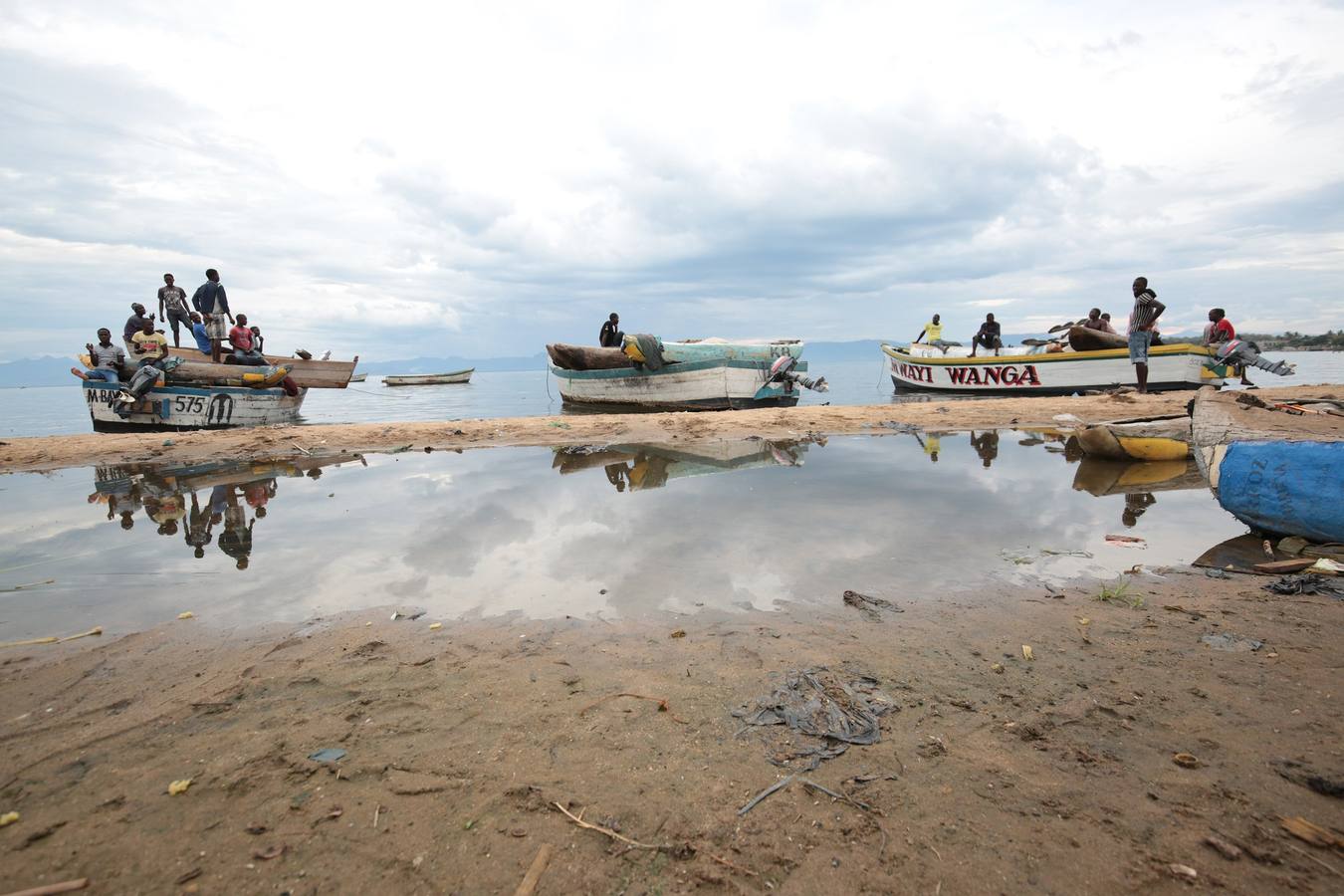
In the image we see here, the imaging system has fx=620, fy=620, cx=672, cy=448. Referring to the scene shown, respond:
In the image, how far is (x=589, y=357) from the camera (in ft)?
64.0

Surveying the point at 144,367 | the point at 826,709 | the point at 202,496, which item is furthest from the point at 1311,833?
the point at 144,367

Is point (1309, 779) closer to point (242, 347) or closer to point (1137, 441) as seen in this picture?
point (1137, 441)

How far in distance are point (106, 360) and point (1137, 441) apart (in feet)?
65.0

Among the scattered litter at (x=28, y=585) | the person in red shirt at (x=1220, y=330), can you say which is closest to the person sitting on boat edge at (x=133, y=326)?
the scattered litter at (x=28, y=585)

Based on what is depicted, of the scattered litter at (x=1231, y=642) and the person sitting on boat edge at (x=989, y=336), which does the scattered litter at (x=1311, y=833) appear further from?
the person sitting on boat edge at (x=989, y=336)

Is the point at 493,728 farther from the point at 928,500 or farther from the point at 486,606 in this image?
the point at 928,500

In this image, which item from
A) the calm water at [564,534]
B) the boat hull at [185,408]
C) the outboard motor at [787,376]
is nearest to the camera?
the calm water at [564,534]

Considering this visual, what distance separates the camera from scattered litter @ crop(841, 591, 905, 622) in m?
3.73

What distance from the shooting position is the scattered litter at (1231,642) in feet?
10.3

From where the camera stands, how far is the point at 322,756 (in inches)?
96.4

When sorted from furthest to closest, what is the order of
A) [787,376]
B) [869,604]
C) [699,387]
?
[787,376], [699,387], [869,604]

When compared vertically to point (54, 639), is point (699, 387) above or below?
above

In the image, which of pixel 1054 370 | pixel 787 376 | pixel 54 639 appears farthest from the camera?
pixel 1054 370

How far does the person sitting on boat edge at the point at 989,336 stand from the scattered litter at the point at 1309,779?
20568mm
